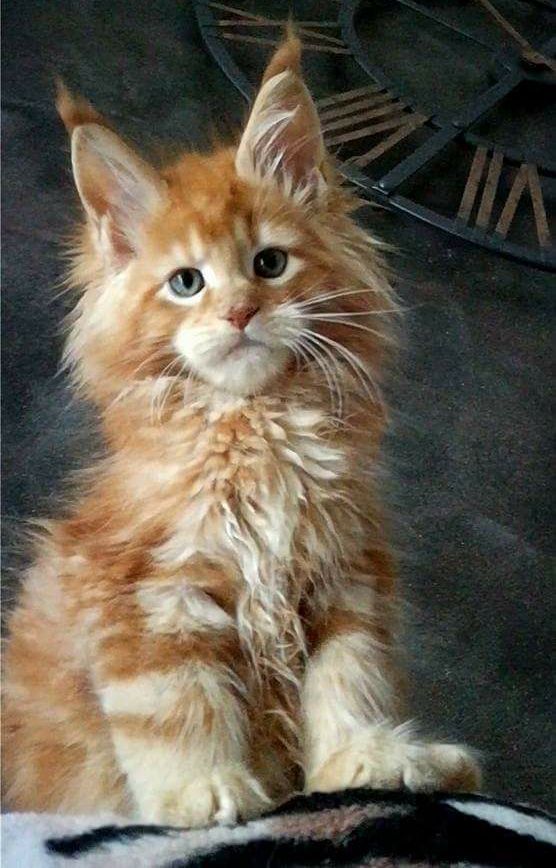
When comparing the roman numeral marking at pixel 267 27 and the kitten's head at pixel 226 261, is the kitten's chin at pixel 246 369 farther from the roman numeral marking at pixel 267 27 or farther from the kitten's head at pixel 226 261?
the roman numeral marking at pixel 267 27

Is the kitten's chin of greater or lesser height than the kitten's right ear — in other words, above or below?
below

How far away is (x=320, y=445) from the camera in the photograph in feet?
3.13

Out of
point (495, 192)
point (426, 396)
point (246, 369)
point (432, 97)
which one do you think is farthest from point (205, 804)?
point (432, 97)

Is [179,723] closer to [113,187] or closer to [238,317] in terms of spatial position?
[238,317]

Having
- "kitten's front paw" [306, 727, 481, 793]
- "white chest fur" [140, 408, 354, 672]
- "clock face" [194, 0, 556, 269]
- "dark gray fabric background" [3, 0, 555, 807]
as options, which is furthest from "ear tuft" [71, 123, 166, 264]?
"clock face" [194, 0, 556, 269]

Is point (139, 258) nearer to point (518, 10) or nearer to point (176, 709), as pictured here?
point (176, 709)

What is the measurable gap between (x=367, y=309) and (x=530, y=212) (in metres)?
0.91

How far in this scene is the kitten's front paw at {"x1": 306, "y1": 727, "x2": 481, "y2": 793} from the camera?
0.79 m

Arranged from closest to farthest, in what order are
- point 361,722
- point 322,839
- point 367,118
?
point 322,839 < point 361,722 < point 367,118

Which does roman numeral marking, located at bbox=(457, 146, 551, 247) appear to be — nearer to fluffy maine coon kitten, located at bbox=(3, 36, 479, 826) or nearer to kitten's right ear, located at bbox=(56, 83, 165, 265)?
fluffy maine coon kitten, located at bbox=(3, 36, 479, 826)

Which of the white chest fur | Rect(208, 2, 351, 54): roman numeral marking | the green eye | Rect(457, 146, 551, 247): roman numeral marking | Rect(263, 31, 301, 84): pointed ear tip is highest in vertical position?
Rect(208, 2, 351, 54): roman numeral marking

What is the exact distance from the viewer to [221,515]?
0.91 meters

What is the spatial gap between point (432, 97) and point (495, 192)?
0.86 feet

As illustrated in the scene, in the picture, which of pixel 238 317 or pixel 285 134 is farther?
pixel 285 134
